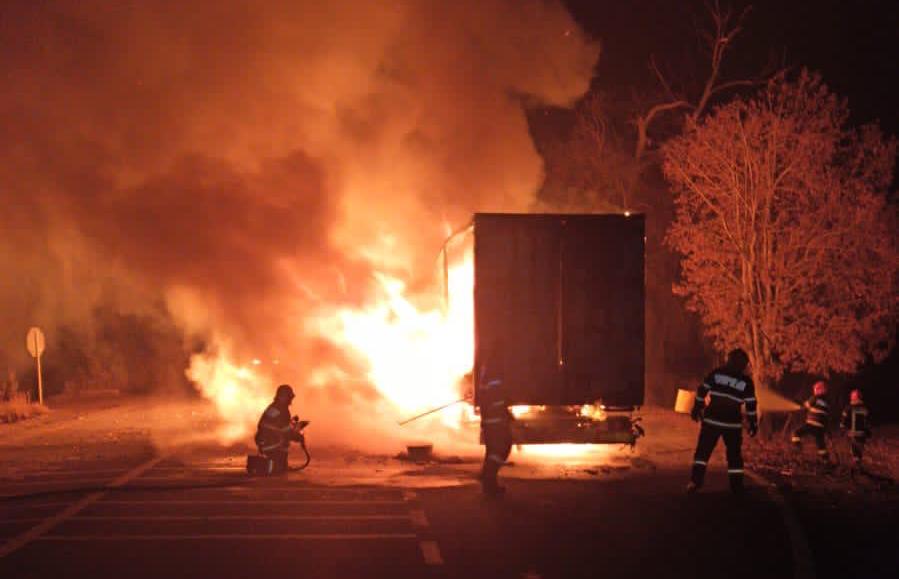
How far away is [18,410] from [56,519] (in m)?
15.7

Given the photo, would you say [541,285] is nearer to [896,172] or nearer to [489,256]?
→ [489,256]

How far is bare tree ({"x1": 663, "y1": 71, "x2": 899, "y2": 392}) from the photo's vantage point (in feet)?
58.7

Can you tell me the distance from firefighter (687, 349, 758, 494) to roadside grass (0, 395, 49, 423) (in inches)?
670

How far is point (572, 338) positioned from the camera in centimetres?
1384

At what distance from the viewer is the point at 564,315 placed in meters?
13.8

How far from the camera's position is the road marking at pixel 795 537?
797 cm

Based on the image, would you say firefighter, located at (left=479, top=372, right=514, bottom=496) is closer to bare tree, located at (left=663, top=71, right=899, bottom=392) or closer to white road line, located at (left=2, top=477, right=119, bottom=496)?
white road line, located at (left=2, top=477, right=119, bottom=496)

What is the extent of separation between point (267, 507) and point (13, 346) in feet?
91.1

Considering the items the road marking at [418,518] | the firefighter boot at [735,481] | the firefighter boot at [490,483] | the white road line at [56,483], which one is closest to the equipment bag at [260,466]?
the white road line at [56,483]

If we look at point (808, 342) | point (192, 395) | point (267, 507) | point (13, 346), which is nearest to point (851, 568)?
point (267, 507)

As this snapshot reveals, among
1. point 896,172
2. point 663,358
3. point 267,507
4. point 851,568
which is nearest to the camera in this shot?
point 851,568

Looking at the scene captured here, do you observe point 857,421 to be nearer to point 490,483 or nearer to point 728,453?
point 728,453

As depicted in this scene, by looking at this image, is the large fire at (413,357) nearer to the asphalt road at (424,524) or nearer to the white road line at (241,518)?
the asphalt road at (424,524)

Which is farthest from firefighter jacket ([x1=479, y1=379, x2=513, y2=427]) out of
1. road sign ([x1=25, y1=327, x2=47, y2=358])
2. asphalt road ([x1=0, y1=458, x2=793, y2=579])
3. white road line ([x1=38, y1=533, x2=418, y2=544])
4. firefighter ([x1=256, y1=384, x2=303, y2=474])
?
road sign ([x1=25, y1=327, x2=47, y2=358])
